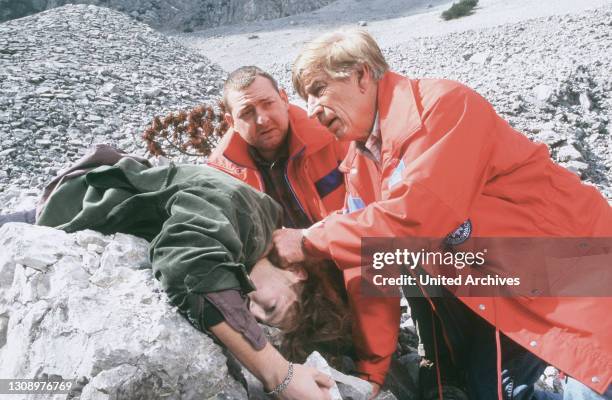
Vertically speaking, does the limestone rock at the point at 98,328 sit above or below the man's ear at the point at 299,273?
above

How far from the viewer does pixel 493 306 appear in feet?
7.75

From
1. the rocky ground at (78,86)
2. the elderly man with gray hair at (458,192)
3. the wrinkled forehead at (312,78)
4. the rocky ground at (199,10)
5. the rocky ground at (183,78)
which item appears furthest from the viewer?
the rocky ground at (199,10)

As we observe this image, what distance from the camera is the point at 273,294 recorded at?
250 cm

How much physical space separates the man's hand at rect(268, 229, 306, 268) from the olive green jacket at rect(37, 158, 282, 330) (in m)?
0.07

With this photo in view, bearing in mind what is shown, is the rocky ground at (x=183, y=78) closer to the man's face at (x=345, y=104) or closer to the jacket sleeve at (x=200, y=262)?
the jacket sleeve at (x=200, y=262)

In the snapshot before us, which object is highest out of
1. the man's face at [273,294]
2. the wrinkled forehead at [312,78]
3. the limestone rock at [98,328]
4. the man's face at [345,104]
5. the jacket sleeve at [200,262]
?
the wrinkled forehead at [312,78]

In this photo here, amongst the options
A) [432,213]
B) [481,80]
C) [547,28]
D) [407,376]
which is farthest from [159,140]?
[547,28]

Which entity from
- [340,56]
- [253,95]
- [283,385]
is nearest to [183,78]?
[253,95]

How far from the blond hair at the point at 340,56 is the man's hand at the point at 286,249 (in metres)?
0.82

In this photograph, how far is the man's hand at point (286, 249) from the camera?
2.58 m

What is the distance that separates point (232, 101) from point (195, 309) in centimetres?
231

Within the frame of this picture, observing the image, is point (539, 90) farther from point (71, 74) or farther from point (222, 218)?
point (71, 74)

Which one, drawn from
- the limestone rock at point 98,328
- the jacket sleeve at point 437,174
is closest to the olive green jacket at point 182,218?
the limestone rock at point 98,328

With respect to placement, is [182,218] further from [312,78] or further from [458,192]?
[458,192]
